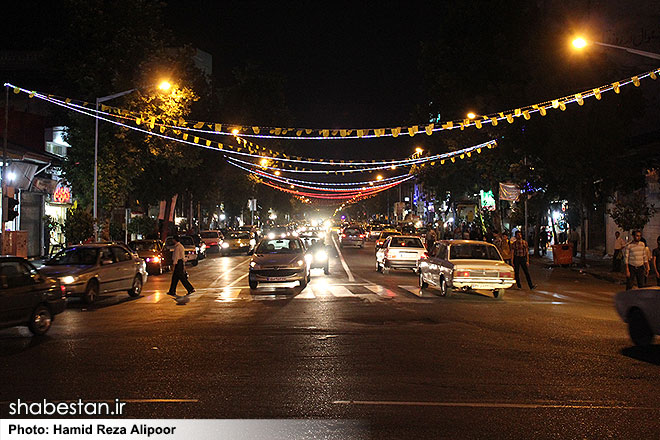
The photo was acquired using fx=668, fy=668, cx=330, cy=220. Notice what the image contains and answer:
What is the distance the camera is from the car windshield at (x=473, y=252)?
60.7 feet

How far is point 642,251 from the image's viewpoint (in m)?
18.0

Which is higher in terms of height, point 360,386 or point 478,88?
point 478,88

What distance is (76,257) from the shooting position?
18.2m

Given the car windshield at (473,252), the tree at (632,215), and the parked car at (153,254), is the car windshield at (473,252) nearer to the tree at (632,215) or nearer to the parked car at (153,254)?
the tree at (632,215)

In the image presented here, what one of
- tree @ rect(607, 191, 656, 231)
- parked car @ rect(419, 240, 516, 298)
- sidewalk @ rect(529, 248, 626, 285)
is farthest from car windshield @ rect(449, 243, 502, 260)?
tree @ rect(607, 191, 656, 231)

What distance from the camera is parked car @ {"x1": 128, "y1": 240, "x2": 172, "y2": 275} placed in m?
28.4

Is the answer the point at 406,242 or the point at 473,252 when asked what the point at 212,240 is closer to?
the point at 406,242

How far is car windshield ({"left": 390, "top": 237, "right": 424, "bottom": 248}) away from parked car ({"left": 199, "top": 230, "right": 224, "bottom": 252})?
2173cm

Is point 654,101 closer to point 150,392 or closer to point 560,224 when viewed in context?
point 560,224

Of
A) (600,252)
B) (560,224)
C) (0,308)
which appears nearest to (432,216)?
(560,224)

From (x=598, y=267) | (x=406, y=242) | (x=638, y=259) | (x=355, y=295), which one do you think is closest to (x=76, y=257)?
(x=355, y=295)

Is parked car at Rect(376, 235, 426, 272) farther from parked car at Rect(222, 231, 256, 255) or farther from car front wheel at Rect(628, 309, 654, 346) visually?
parked car at Rect(222, 231, 256, 255)

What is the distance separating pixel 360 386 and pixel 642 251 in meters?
12.8

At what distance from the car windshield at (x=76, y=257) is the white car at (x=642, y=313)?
13.1 m
